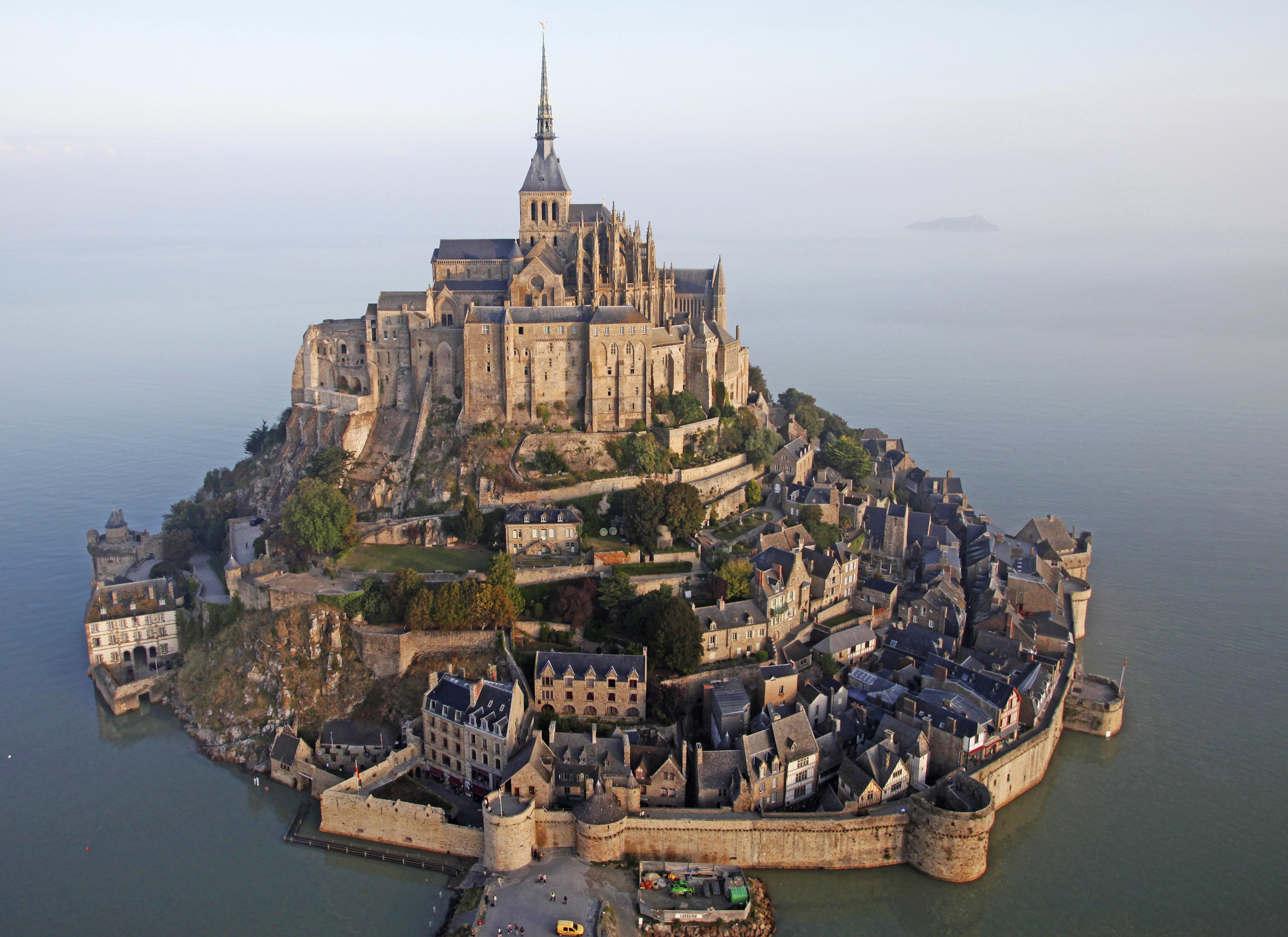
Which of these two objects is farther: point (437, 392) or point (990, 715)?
point (437, 392)

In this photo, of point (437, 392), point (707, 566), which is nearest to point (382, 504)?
point (437, 392)

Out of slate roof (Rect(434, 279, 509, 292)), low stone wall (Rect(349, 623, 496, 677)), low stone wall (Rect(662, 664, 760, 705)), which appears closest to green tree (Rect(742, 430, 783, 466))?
slate roof (Rect(434, 279, 509, 292))

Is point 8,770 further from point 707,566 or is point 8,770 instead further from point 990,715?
point 990,715

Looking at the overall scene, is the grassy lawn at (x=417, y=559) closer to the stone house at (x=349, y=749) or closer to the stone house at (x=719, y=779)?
the stone house at (x=349, y=749)

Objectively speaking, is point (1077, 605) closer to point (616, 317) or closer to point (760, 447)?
point (760, 447)

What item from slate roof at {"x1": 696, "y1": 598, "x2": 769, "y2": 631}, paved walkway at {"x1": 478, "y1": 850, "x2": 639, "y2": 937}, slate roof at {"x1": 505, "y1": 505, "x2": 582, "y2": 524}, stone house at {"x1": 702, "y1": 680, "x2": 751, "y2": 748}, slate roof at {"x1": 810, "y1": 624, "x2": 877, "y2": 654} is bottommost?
paved walkway at {"x1": 478, "y1": 850, "x2": 639, "y2": 937}

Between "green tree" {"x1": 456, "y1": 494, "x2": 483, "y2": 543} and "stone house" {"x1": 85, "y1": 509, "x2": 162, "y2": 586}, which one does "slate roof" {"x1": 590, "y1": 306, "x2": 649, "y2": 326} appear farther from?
"stone house" {"x1": 85, "y1": 509, "x2": 162, "y2": 586}

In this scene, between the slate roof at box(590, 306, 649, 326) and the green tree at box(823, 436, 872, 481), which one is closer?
the slate roof at box(590, 306, 649, 326)
